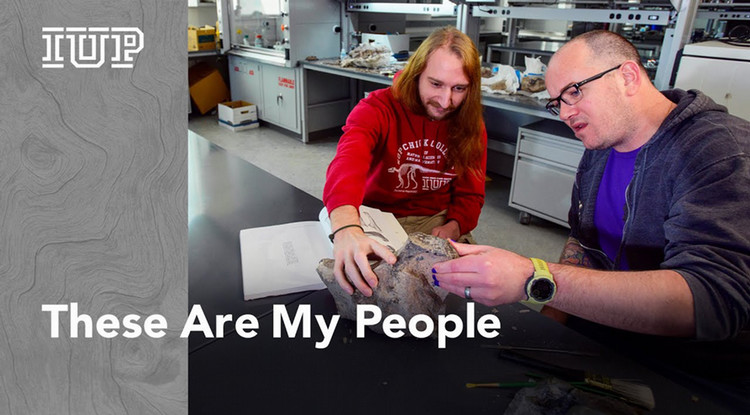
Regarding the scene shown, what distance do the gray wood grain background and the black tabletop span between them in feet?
0.66

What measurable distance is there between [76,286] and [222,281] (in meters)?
0.51

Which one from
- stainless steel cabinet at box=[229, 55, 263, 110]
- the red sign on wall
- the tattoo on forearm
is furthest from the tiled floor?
the tattoo on forearm

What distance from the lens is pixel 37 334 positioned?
0.52 m

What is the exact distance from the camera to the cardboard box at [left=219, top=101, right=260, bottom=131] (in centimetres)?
462

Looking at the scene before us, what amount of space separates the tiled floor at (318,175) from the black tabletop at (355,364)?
1716 mm

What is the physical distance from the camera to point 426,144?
154cm

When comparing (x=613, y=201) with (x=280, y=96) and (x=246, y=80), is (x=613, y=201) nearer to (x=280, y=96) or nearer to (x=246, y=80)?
(x=280, y=96)

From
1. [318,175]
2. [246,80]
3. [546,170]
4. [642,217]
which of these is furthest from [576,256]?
[246,80]

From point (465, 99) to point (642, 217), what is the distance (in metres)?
0.61

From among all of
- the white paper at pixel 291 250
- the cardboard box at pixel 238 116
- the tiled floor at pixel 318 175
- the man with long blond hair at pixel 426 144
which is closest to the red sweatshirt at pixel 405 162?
the man with long blond hair at pixel 426 144

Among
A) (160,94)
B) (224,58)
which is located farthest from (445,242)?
(224,58)

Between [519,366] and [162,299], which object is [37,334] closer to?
[162,299]

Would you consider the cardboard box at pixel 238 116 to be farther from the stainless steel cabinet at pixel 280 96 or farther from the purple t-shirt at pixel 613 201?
the purple t-shirt at pixel 613 201

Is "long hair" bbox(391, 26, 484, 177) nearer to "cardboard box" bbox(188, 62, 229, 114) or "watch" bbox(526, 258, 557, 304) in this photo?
"watch" bbox(526, 258, 557, 304)
